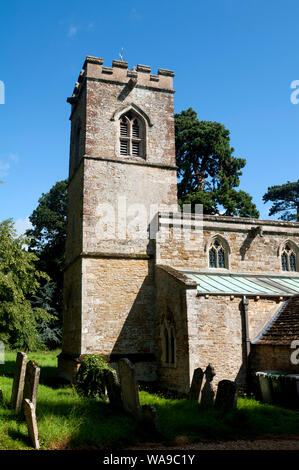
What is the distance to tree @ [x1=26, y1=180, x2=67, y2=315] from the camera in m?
34.9

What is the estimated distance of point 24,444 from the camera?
24.0 feet

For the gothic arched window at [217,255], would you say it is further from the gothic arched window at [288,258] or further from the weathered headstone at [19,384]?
the weathered headstone at [19,384]

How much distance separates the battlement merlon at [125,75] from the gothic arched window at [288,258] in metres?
9.30

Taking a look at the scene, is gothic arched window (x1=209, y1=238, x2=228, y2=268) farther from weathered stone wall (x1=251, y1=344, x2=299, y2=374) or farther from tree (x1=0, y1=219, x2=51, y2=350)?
tree (x1=0, y1=219, x2=51, y2=350)

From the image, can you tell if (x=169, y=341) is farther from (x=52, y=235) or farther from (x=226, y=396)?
(x=52, y=235)

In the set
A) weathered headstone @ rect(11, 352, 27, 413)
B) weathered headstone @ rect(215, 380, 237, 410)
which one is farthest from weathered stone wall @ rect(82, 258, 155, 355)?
weathered headstone @ rect(215, 380, 237, 410)

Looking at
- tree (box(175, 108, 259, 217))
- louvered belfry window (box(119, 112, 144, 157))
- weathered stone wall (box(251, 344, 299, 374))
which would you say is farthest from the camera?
tree (box(175, 108, 259, 217))

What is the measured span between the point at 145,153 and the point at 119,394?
36.4ft

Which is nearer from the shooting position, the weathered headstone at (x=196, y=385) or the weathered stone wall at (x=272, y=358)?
the weathered headstone at (x=196, y=385)

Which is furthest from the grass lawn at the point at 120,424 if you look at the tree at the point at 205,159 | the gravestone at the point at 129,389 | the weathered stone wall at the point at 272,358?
the tree at the point at 205,159

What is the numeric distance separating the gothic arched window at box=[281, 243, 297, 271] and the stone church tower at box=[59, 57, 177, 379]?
5.58 m

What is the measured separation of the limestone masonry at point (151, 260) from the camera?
523 inches

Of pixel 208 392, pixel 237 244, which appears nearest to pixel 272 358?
pixel 208 392

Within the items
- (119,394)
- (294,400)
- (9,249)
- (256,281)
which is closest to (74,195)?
(9,249)
